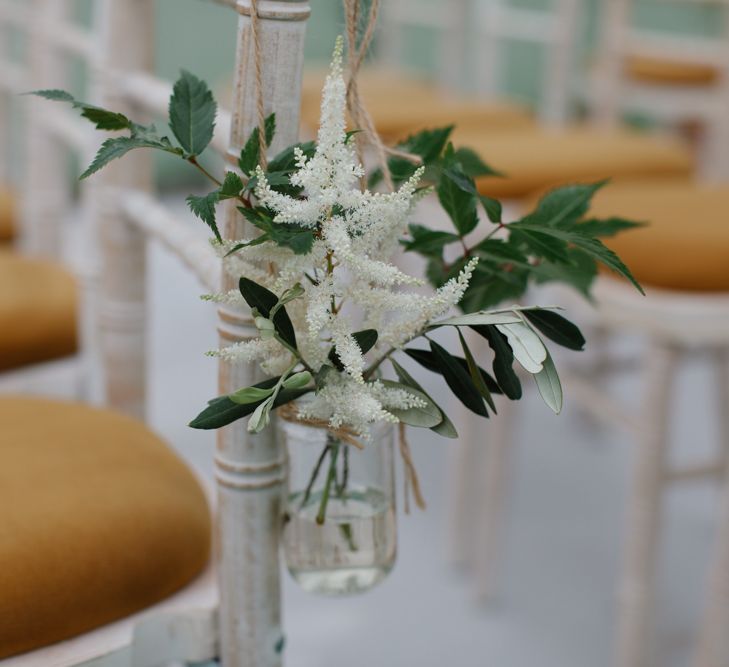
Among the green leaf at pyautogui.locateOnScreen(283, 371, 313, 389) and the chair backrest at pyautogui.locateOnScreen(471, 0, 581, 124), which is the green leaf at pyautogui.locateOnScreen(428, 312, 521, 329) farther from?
the chair backrest at pyautogui.locateOnScreen(471, 0, 581, 124)

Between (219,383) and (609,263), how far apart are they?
9.4 inches

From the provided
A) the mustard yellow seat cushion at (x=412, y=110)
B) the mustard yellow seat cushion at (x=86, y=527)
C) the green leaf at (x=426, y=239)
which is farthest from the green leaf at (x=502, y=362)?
the mustard yellow seat cushion at (x=412, y=110)

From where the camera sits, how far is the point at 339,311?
0.48 m

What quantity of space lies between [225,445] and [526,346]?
217 mm

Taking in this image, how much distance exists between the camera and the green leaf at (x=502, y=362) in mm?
464

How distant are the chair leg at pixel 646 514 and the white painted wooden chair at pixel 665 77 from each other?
972 millimetres

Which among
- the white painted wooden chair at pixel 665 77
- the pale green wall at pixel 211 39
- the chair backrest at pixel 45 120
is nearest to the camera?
the chair backrest at pixel 45 120

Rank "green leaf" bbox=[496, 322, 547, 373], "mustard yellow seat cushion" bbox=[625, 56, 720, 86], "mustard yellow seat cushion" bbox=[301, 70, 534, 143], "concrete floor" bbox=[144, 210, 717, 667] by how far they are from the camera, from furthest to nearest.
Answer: "mustard yellow seat cushion" bbox=[625, 56, 720, 86]
"mustard yellow seat cushion" bbox=[301, 70, 534, 143]
"concrete floor" bbox=[144, 210, 717, 667]
"green leaf" bbox=[496, 322, 547, 373]

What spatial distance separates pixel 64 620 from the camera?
56cm

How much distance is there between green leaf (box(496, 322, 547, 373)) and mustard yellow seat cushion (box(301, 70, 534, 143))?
958mm

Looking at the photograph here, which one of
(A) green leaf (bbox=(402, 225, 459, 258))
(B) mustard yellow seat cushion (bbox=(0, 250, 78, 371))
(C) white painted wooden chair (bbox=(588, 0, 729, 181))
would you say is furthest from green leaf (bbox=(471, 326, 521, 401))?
(C) white painted wooden chair (bbox=(588, 0, 729, 181))

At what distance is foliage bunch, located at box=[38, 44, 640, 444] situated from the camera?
1.44 ft

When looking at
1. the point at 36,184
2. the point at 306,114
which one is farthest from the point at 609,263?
the point at 306,114

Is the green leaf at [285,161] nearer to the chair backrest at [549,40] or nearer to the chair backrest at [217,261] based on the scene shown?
the chair backrest at [217,261]
